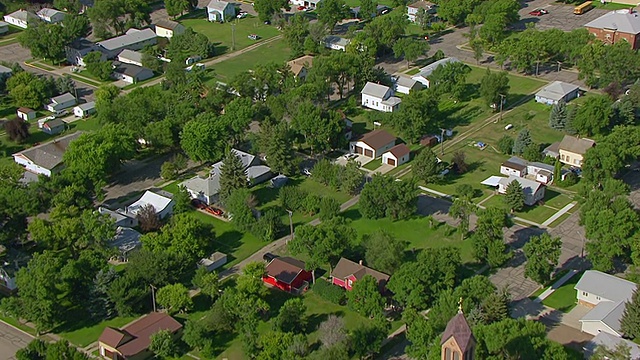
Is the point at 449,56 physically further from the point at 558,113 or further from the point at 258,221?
the point at 258,221

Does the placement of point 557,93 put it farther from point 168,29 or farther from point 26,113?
point 26,113

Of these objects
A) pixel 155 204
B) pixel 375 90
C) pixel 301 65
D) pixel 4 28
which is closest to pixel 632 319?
pixel 155 204

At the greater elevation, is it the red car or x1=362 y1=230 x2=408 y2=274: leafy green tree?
x1=362 y1=230 x2=408 y2=274: leafy green tree

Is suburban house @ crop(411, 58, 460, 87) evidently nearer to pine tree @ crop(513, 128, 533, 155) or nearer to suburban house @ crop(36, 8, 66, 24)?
pine tree @ crop(513, 128, 533, 155)

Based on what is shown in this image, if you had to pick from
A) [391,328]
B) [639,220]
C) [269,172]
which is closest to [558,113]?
[639,220]

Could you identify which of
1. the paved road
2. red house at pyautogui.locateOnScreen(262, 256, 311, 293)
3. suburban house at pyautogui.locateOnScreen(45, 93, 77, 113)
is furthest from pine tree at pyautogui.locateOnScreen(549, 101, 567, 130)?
the paved road
